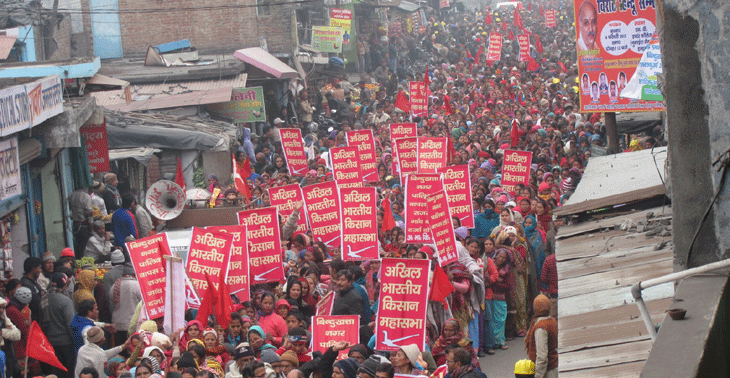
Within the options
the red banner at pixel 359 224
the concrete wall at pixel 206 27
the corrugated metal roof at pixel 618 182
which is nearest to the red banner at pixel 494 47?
the concrete wall at pixel 206 27

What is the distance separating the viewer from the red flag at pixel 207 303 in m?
8.56

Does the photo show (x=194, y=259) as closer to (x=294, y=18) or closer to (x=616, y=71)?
(x=616, y=71)

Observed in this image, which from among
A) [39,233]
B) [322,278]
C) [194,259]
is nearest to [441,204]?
[322,278]

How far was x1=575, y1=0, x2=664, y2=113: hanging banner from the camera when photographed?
12508mm

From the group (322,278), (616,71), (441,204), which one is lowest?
(322,278)

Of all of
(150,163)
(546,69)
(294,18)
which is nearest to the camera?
(150,163)

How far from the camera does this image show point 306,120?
2730cm

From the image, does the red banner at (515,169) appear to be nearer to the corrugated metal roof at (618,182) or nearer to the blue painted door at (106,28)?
the corrugated metal roof at (618,182)

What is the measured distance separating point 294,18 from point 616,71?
1750 centimetres

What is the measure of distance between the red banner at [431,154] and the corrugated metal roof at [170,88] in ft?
27.2

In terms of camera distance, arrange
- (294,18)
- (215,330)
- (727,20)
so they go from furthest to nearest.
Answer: (294,18) < (215,330) < (727,20)

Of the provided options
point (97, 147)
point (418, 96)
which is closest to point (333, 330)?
point (97, 147)

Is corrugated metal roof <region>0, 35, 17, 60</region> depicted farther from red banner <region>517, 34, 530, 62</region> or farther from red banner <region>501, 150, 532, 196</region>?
red banner <region>517, 34, 530, 62</region>

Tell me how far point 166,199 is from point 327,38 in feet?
58.0
